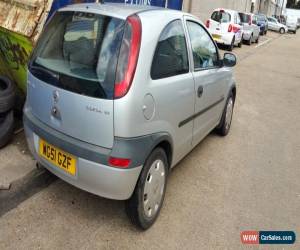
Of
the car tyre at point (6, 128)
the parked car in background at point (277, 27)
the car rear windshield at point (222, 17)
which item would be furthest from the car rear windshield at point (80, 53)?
the parked car in background at point (277, 27)

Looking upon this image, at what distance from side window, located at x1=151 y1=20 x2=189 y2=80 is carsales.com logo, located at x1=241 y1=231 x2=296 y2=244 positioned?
5.04ft

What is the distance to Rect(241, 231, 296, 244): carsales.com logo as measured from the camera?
312 centimetres

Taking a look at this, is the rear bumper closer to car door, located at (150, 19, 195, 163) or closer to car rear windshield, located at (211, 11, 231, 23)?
car door, located at (150, 19, 195, 163)

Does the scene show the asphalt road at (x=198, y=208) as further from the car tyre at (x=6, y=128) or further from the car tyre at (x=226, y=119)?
the car tyre at (x=6, y=128)

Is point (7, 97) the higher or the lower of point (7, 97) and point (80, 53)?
the lower

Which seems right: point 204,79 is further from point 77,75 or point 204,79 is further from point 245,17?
point 245,17

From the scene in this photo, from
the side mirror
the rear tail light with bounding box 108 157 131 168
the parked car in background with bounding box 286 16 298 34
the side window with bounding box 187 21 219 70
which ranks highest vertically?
the side window with bounding box 187 21 219 70

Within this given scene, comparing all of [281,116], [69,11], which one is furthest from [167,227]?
[281,116]

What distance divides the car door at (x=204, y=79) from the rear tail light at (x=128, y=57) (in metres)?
0.95

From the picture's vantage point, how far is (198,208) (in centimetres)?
345

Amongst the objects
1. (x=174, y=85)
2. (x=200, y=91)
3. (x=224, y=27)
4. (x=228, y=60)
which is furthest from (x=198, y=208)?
(x=224, y=27)

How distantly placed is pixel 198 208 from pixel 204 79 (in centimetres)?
128

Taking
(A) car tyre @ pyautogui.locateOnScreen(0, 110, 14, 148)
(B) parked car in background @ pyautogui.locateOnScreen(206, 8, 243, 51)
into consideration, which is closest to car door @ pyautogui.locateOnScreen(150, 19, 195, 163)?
(A) car tyre @ pyautogui.locateOnScreen(0, 110, 14, 148)

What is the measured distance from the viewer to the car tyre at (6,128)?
3.93 metres
